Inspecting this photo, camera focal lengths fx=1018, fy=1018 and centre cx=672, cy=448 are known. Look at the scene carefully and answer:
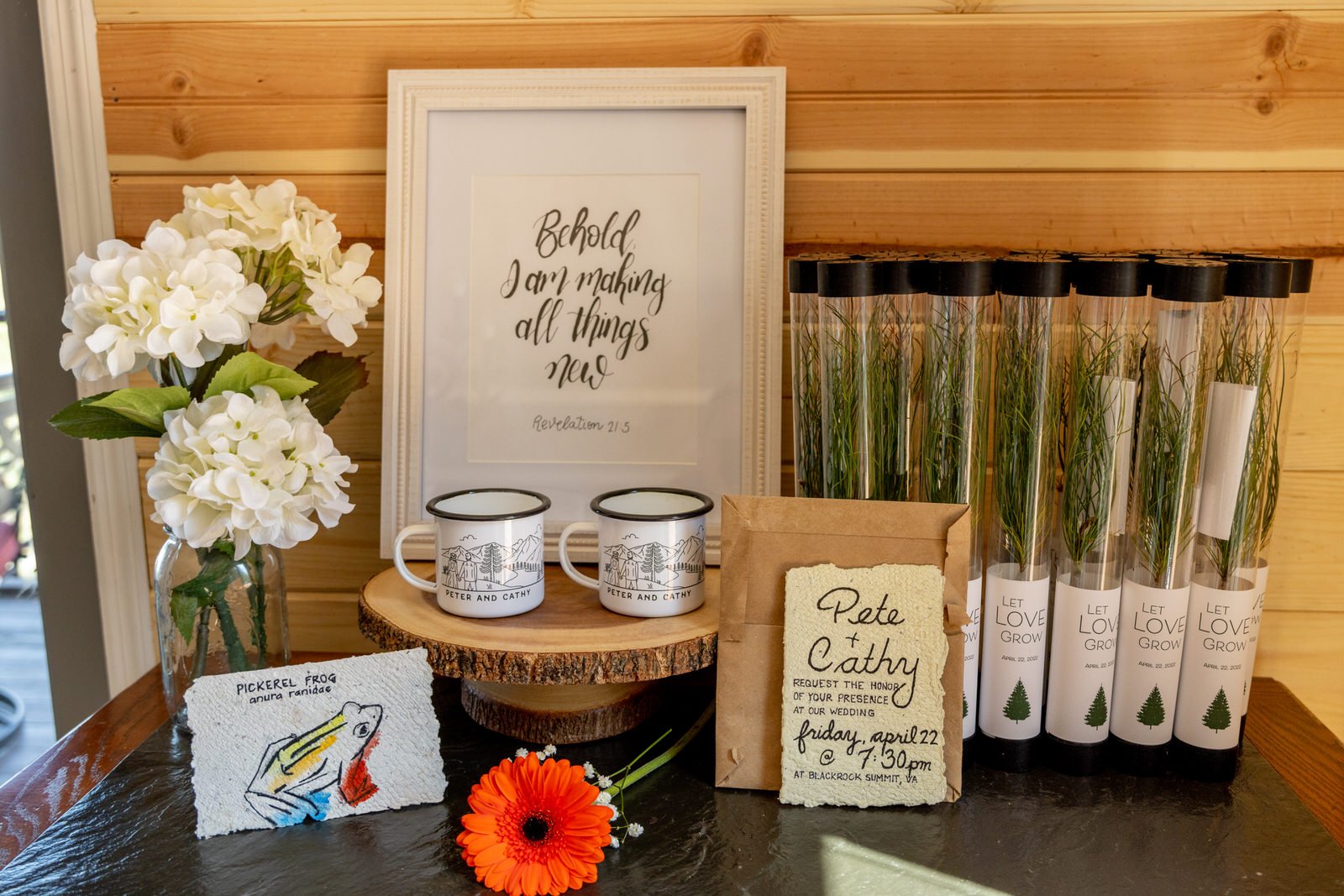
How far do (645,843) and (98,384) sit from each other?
79 cm

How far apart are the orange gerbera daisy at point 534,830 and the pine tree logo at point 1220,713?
0.52 metres

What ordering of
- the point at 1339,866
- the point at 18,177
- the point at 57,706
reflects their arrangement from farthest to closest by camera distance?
1. the point at 57,706
2. the point at 18,177
3. the point at 1339,866

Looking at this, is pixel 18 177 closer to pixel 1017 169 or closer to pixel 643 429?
pixel 643 429

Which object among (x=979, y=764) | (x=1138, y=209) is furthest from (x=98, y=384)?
(x=1138, y=209)

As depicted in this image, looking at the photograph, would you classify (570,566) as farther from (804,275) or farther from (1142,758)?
(1142,758)

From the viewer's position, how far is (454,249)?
108 cm

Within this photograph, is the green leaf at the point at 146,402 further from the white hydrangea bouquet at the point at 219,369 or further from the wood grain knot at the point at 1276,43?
the wood grain knot at the point at 1276,43

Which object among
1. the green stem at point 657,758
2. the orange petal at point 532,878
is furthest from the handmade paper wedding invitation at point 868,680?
the orange petal at point 532,878

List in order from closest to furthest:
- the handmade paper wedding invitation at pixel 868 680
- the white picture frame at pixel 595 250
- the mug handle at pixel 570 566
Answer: the handmade paper wedding invitation at pixel 868 680 < the mug handle at pixel 570 566 < the white picture frame at pixel 595 250

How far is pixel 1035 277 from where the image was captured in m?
0.83

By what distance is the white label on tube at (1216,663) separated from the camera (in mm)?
857

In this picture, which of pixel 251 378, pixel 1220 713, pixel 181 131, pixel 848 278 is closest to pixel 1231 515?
pixel 1220 713

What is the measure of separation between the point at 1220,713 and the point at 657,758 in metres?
0.48

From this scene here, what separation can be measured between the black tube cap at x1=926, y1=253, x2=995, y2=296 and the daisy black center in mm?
529
